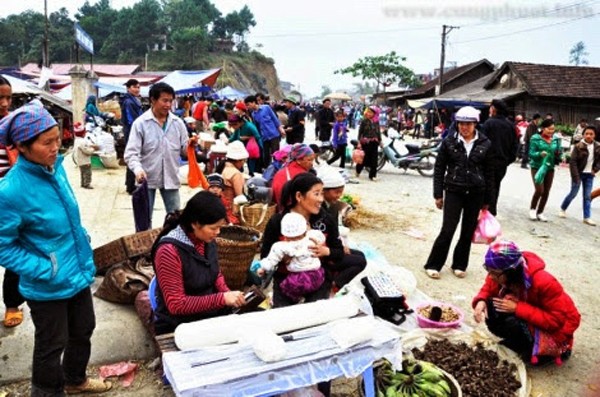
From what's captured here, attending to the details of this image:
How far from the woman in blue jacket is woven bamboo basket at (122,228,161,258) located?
4.33 ft

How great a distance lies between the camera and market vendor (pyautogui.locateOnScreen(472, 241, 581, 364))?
341cm

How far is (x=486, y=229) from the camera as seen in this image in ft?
17.1

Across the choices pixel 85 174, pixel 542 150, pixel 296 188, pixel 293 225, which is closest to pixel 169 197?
pixel 296 188

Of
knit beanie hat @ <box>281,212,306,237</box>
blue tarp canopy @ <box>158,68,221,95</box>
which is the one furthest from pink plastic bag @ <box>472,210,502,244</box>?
blue tarp canopy @ <box>158,68,221,95</box>

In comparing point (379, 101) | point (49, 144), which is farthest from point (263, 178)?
point (379, 101)

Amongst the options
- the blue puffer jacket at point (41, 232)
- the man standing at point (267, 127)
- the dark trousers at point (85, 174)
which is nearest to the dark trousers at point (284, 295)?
the blue puffer jacket at point (41, 232)

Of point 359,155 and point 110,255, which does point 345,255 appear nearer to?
point 110,255

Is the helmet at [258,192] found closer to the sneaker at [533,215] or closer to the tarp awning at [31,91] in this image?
the sneaker at [533,215]

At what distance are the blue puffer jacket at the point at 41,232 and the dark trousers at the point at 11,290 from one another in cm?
103

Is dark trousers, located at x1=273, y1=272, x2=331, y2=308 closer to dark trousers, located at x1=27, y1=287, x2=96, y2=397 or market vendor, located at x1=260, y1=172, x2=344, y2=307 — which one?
market vendor, located at x1=260, y1=172, x2=344, y2=307

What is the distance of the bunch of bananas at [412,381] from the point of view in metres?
3.04

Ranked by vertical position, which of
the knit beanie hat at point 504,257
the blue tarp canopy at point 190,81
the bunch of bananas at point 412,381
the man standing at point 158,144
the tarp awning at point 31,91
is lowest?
the bunch of bananas at point 412,381

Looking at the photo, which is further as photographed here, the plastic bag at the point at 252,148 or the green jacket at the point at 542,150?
the plastic bag at the point at 252,148

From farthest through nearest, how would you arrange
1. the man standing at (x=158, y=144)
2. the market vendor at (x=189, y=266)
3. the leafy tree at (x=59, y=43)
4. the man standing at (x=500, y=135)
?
the leafy tree at (x=59, y=43)
the man standing at (x=500, y=135)
the man standing at (x=158, y=144)
the market vendor at (x=189, y=266)
